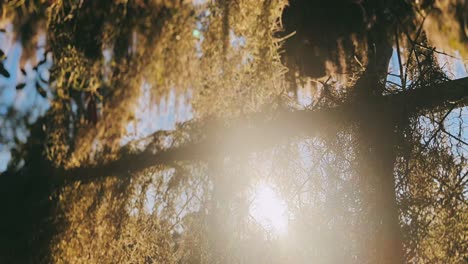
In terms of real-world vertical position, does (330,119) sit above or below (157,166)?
above

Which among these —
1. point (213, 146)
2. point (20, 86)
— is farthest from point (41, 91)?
point (213, 146)

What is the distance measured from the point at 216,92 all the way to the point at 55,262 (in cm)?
75

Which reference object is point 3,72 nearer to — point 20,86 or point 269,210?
point 20,86

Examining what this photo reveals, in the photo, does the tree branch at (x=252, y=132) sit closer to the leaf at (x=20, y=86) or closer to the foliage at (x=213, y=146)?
the foliage at (x=213, y=146)

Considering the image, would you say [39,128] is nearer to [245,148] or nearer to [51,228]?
[51,228]

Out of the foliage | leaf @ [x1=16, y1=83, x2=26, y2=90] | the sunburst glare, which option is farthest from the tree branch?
leaf @ [x1=16, y1=83, x2=26, y2=90]

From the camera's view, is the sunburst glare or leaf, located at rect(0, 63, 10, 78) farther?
the sunburst glare

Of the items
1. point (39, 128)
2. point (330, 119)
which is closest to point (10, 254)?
point (39, 128)

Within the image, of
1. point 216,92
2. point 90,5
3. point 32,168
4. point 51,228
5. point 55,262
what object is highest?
point 90,5

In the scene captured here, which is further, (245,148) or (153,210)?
(153,210)

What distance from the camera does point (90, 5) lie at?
1654 millimetres

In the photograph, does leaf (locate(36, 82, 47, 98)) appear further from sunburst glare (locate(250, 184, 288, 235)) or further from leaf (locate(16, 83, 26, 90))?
sunburst glare (locate(250, 184, 288, 235))

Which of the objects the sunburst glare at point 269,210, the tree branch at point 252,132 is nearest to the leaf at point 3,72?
the tree branch at point 252,132

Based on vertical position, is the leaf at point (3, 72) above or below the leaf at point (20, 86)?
above
